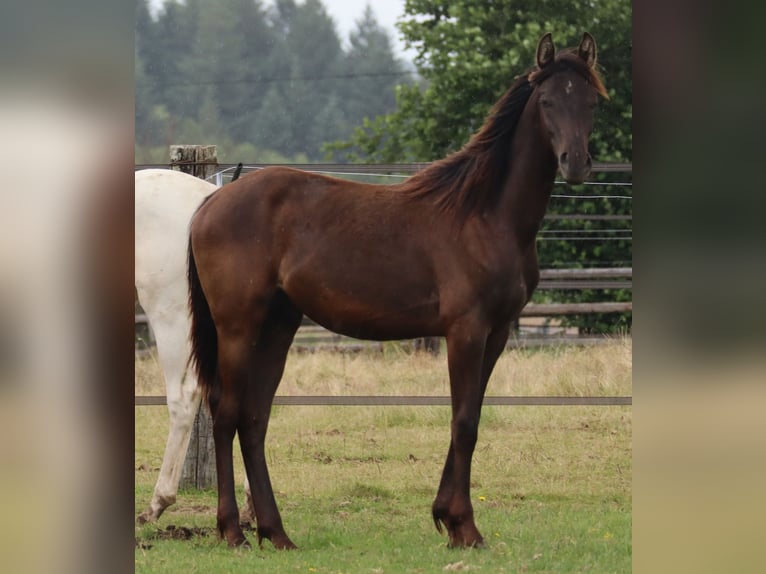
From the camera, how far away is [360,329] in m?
4.75

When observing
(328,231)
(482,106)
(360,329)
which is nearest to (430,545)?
(360,329)

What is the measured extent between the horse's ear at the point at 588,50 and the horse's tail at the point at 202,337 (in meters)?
2.01

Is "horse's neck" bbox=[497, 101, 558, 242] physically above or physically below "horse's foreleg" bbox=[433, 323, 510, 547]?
above

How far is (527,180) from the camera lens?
15.2ft

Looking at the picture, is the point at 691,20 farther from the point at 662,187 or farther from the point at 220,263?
the point at 220,263

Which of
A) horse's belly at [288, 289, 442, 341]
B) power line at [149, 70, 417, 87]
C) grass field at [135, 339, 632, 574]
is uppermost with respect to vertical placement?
power line at [149, 70, 417, 87]

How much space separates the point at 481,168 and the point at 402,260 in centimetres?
55

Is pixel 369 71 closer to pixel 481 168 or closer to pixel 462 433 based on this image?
pixel 481 168

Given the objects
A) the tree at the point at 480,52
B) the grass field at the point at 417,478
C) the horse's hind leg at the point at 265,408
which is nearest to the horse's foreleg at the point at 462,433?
the grass field at the point at 417,478

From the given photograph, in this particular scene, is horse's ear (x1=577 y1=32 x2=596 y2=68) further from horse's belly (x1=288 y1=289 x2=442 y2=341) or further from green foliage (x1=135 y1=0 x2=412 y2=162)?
green foliage (x1=135 y1=0 x2=412 y2=162)

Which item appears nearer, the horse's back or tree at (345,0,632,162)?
the horse's back

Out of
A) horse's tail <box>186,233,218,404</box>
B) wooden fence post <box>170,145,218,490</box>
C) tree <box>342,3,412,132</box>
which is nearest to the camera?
horse's tail <box>186,233,218,404</box>

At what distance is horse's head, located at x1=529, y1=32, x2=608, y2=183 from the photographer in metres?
4.28

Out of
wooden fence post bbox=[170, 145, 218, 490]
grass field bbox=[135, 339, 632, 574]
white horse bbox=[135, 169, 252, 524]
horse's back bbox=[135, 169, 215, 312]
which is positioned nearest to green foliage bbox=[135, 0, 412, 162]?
grass field bbox=[135, 339, 632, 574]
